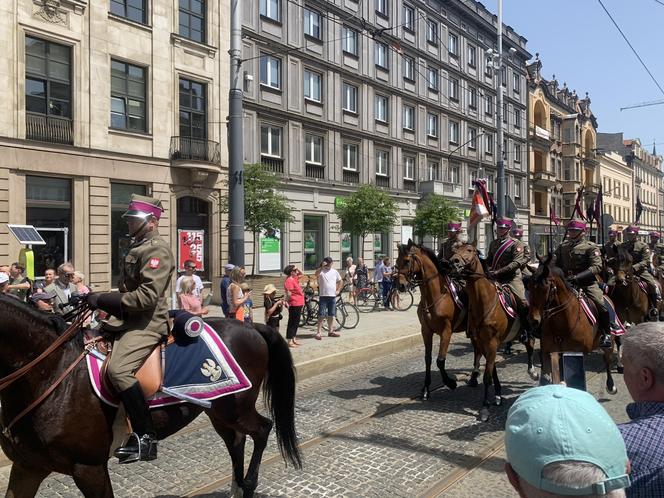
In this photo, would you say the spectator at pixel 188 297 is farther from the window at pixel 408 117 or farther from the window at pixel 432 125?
the window at pixel 432 125

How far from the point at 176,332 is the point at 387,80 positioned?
29128 mm

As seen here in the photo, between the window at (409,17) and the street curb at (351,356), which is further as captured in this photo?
the window at (409,17)

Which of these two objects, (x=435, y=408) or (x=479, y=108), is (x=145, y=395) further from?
(x=479, y=108)

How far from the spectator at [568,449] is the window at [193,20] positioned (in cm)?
2220

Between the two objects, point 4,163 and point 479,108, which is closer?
point 4,163

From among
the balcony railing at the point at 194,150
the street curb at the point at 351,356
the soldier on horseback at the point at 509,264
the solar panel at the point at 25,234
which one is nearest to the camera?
the soldier on horseback at the point at 509,264

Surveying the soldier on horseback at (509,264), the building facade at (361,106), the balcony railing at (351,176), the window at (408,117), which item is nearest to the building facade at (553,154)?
the building facade at (361,106)

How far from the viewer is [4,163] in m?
16.2

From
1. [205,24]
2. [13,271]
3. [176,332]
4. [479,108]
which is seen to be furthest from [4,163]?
[479,108]

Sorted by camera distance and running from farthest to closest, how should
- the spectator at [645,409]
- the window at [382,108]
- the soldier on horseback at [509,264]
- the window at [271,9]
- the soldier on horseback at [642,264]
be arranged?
the window at [382,108], the window at [271,9], the soldier on horseback at [642,264], the soldier on horseback at [509,264], the spectator at [645,409]

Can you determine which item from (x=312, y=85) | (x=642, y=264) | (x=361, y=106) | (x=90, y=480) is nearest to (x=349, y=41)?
(x=361, y=106)

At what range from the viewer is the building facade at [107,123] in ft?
54.5

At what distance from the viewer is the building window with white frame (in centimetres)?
3073

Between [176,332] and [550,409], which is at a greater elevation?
[550,409]
